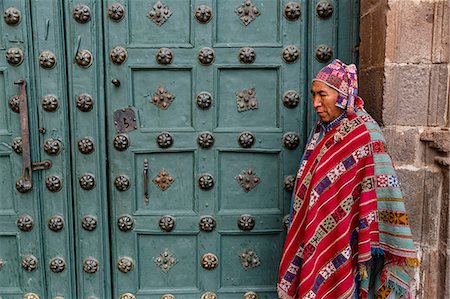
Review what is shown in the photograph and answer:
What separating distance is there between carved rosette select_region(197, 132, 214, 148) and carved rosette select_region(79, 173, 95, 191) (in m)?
0.52

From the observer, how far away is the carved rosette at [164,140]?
2.08 meters

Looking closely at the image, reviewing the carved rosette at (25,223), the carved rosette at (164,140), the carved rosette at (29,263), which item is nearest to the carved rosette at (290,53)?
the carved rosette at (164,140)

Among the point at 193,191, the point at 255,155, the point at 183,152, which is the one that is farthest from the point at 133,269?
the point at 255,155

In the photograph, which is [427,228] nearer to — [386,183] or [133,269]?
[386,183]

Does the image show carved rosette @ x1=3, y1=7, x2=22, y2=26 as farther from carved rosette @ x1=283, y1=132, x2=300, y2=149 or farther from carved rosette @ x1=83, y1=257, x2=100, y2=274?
carved rosette @ x1=283, y1=132, x2=300, y2=149

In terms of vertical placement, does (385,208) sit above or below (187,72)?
below

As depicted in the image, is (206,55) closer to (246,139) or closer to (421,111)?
(246,139)

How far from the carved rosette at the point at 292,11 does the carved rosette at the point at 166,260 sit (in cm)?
121

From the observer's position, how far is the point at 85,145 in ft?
6.86

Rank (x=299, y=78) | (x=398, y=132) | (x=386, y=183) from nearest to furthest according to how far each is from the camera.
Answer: (x=386, y=183)
(x=398, y=132)
(x=299, y=78)

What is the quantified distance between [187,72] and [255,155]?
489 millimetres

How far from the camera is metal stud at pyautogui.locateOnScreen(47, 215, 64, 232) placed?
2.12 m

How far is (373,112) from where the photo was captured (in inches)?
→ 74.3

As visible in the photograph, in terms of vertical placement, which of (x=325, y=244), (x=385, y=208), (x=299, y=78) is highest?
(x=299, y=78)
